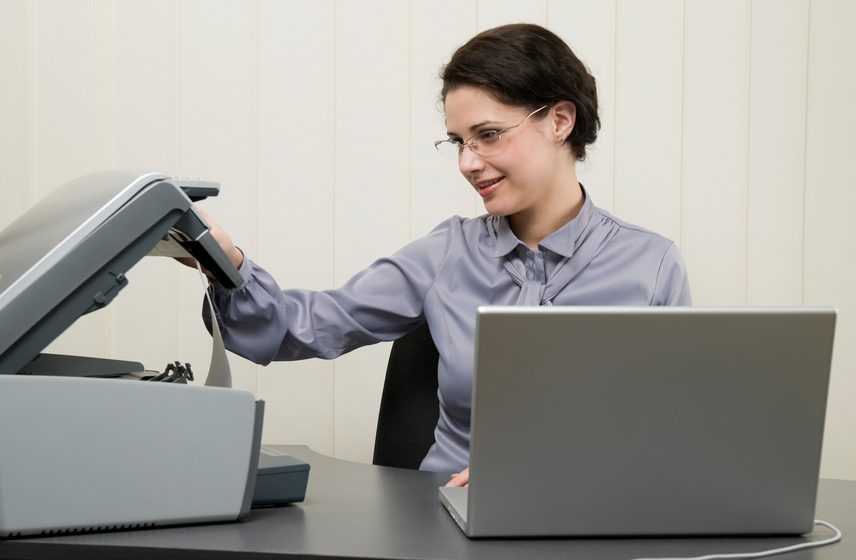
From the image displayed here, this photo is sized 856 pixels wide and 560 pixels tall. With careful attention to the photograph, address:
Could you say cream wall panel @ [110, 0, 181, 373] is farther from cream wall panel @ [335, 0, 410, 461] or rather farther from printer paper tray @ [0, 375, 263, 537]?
printer paper tray @ [0, 375, 263, 537]

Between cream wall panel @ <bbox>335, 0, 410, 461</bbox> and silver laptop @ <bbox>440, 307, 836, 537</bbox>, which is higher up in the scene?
cream wall panel @ <bbox>335, 0, 410, 461</bbox>

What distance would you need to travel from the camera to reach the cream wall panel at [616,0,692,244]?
1.66 meters

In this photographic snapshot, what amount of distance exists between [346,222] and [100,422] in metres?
1.11

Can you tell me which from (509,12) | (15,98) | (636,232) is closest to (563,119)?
(636,232)

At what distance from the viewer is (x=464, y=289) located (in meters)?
1.32

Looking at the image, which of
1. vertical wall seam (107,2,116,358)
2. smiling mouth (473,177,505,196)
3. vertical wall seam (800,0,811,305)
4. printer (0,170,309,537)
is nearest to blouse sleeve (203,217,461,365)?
smiling mouth (473,177,505,196)

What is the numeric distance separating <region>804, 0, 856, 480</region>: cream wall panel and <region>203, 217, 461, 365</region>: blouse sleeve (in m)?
0.92

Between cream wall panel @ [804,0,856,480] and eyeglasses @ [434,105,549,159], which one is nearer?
eyeglasses @ [434,105,549,159]

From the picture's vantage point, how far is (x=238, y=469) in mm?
682

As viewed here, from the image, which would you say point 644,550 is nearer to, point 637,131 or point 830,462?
point 637,131

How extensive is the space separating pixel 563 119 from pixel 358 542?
0.95 metres

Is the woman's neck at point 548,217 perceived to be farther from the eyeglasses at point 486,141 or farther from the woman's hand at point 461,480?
the woman's hand at point 461,480

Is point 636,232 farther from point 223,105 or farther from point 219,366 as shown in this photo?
point 223,105

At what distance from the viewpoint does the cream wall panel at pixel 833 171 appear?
1.64m
